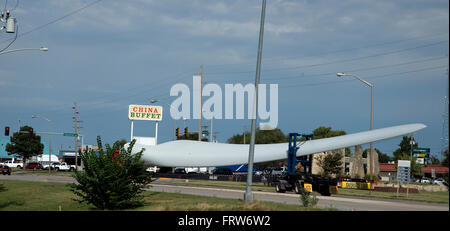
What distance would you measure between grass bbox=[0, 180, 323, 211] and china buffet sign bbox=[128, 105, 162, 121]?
54.6 m

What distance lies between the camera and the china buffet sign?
92562mm

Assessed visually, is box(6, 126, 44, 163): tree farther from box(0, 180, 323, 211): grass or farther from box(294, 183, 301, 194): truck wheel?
box(294, 183, 301, 194): truck wheel

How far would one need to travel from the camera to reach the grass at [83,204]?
19.9 m

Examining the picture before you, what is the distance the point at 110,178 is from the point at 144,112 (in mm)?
71001

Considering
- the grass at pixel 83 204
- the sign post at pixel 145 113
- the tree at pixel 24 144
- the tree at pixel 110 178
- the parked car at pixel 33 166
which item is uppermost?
the sign post at pixel 145 113

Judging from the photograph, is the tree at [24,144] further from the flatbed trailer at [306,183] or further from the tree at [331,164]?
the flatbed trailer at [306,183]

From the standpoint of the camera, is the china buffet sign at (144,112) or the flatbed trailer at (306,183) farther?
the china buffet sign at (144,112)

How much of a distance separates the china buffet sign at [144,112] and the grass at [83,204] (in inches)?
2150

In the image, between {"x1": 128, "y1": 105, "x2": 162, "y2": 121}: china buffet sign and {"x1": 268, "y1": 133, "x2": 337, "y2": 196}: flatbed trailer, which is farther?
{"x1": 128, "y1": 105, "x2": 162, "y2": 121}: china buffet sign

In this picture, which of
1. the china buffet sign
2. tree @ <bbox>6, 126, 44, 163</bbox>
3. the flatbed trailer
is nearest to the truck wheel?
the flatbed trailer

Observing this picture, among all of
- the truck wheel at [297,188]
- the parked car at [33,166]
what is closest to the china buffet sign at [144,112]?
the parked car at [33,166]
